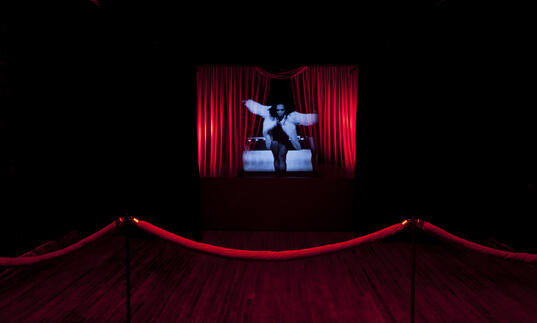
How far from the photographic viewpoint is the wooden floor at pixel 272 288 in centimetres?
224

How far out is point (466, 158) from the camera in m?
3.57

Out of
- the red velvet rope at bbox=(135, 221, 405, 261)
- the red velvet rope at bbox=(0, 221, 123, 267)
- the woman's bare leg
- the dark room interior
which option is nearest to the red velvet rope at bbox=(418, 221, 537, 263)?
the red velvet rope at bbox=(135, 221, 405, 261)

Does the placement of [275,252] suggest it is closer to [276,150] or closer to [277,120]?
[276,150]

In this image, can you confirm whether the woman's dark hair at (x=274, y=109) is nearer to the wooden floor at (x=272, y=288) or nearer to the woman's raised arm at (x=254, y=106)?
the woman's raised arm at (x=254, y=106)

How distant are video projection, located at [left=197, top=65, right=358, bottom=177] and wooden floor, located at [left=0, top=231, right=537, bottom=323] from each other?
68.8 inches

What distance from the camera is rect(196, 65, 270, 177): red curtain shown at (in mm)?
4773

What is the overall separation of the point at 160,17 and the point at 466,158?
3.78 m

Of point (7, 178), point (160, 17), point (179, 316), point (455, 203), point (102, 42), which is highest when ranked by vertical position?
point (160, 17)

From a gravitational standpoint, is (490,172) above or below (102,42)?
below

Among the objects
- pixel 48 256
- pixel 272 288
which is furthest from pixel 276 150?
pixel 48 256

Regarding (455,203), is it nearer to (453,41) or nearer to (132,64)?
(453,41)

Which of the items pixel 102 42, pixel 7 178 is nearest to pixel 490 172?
pixel 102 42

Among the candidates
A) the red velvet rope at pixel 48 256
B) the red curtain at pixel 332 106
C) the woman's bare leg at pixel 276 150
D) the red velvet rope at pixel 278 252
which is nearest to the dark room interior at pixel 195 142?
the red velvet rope at pixel 48 256

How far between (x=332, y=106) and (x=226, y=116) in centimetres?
168
